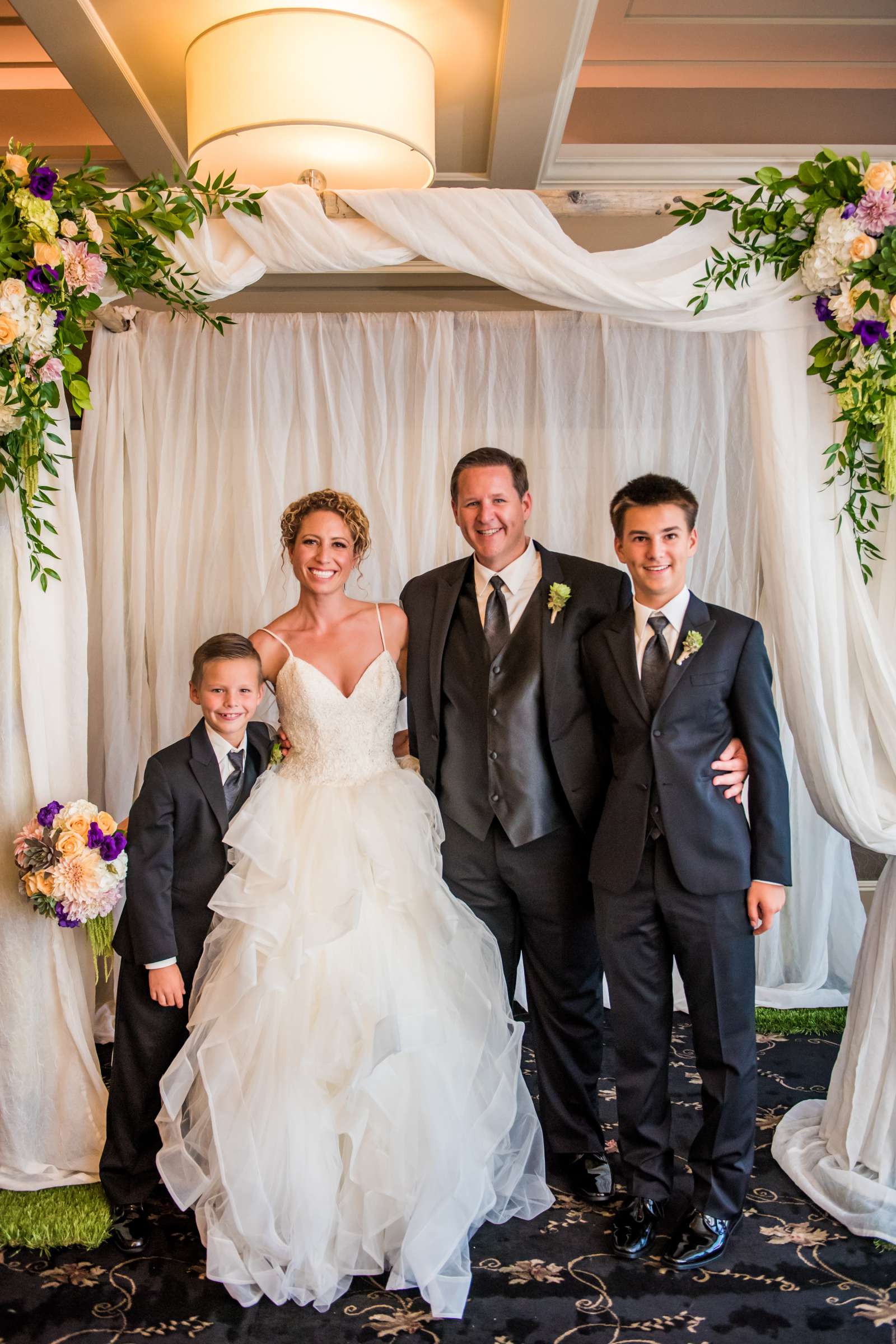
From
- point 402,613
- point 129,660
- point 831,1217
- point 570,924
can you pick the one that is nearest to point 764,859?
point 570,924

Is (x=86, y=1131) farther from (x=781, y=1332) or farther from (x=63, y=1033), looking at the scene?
(x=781, y=1332)

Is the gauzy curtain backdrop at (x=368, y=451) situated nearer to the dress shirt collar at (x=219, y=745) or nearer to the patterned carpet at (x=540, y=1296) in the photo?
the dress shirt collar at (x=219, y=745)

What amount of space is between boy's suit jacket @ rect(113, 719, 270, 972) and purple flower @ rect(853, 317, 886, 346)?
1883 mm

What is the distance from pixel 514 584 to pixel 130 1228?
1868mm

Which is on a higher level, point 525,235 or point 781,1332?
point 525,235

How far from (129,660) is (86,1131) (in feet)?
5.36

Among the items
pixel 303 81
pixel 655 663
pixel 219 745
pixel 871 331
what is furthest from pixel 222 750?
pixel 303 81

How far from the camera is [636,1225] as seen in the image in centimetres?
258

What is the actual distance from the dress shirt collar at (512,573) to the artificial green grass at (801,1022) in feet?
6.62

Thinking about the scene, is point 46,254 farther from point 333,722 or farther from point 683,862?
point 683,862

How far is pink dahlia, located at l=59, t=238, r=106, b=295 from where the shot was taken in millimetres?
2646

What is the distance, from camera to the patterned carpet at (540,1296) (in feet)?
7.54

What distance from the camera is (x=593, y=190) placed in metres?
2.87

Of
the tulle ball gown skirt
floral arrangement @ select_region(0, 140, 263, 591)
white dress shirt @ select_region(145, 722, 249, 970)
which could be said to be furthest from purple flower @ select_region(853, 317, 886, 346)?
white dress shirt @ select_region(145, 722, 249, 970)
